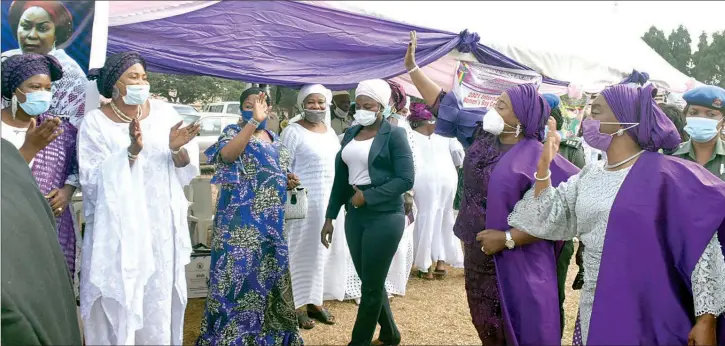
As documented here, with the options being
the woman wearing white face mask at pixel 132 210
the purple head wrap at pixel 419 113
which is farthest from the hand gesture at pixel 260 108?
the purple head wrap at pixel 419 113

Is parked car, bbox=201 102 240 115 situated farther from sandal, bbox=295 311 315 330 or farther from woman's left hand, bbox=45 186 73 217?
woman's left hand, bbox=45 186 73 217

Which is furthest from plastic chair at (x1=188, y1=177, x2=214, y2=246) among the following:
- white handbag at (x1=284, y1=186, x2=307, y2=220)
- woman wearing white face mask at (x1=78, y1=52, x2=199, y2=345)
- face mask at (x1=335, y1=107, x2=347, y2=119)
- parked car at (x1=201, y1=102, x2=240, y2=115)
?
parked car at (x1=201, y1=102, x2=240, y2=115)

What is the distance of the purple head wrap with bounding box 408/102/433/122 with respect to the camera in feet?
22.3

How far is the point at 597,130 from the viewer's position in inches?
107

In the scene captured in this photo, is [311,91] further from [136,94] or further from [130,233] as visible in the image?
[130,233]

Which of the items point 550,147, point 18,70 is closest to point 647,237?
point 550,147

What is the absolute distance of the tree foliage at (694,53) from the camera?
10.3 meters

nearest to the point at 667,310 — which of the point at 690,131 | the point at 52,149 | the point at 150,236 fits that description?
the point at 690,131

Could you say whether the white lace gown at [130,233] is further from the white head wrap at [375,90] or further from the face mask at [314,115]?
the face mask at [314,115]

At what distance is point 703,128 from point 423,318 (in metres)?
2.81

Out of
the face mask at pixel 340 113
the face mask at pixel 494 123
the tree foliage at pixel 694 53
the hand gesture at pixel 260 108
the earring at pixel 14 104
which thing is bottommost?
the face mask at pixel 340 113

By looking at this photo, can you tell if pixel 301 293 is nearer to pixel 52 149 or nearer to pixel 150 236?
pixel 150 236

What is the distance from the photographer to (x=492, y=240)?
3250 mm

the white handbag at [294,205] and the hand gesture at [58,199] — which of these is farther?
the white handbag at [294,205]
